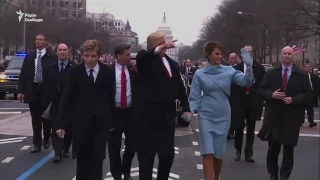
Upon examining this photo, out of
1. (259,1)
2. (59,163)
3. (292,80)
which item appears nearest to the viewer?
(292,80)

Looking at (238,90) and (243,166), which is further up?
(238,90)

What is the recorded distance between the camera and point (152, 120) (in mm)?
6543

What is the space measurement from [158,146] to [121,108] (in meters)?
1.43

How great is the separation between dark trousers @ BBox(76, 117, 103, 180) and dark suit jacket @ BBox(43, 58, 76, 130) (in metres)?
3.18

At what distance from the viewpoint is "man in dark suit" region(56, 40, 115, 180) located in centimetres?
646

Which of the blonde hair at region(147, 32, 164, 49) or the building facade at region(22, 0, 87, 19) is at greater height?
the building facade at region(22, 0, 87, 19)

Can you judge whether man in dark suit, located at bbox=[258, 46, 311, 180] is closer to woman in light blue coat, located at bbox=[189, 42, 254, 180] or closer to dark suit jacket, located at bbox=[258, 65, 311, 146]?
dark suit jacket, located at bbox=[258, 65, 311, 146]

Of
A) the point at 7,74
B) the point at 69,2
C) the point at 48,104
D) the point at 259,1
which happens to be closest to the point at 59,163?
the point at 48,104

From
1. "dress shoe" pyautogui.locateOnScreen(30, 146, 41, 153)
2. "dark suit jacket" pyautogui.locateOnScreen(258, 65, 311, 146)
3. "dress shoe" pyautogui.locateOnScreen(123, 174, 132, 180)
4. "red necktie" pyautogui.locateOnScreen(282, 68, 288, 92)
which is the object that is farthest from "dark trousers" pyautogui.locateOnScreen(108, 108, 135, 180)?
"dress shoe" pyautogui.locateOnScreen(30, 146, 41, 153)

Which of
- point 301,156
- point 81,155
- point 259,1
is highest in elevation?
point 259,1

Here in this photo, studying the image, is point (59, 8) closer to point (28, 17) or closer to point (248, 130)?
point (28, 17)

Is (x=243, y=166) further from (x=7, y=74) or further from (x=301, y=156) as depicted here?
(x=7, y=74)

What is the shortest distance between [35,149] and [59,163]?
1.27 metres

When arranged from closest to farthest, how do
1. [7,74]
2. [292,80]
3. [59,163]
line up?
[292,80] < [59,163] < [7,74]
